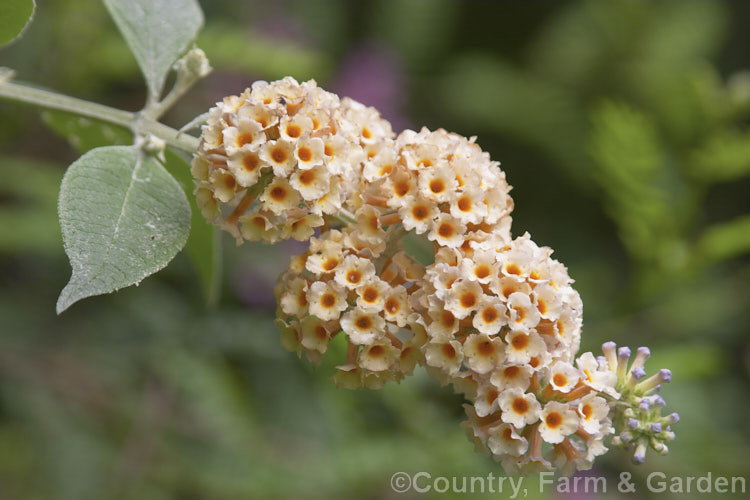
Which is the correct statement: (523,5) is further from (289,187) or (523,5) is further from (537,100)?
(289,187)

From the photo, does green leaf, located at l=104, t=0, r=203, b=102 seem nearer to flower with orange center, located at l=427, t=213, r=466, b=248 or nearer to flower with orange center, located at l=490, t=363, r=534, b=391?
flower with orange center, located at l=427, t=213, r=466, b=248

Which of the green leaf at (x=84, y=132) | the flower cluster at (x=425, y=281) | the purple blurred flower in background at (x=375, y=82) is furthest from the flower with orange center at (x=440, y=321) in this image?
the purple blurred flower in background at (x=375, y=82)

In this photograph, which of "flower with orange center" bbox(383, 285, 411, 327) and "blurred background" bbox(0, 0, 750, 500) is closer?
"flower with orange center" bbox(383, 285, 411, 327)

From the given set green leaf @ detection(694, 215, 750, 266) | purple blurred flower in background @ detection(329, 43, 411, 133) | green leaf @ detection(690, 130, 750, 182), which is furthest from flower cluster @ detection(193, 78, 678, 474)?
purple blurred flower in background @ detection(329, 43, 411, 133)

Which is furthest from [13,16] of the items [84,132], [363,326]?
[363,326]

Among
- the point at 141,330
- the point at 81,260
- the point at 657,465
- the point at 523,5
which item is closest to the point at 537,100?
the point at 523,5

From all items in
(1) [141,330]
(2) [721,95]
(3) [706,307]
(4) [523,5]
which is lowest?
(1) [141,330]
